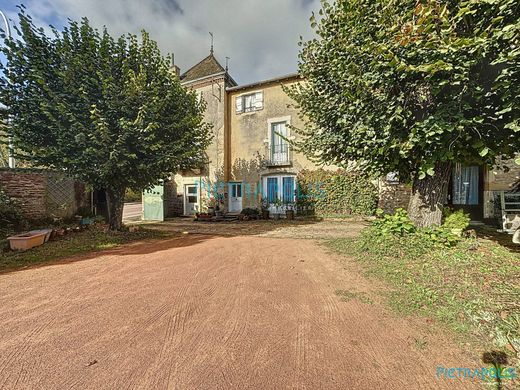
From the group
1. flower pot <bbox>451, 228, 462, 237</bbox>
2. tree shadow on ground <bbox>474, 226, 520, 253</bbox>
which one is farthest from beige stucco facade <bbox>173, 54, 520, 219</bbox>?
flower pot <bbox>451, 228, 462, 237</bbox>

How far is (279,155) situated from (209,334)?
10971mm

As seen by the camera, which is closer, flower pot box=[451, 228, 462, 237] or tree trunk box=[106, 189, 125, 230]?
flower pot box=[451, 228, 462, 237]

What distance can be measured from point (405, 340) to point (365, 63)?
4.65 metres

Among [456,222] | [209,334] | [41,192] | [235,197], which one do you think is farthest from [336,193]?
[41,192]

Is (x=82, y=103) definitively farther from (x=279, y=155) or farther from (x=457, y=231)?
(x=457, y=231)

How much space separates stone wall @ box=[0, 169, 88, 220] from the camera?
7.79 m

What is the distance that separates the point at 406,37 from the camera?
362cm

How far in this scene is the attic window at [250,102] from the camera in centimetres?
1300

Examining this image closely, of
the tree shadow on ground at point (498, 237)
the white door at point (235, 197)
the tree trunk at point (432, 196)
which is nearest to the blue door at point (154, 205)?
the white door at point (235, 197)

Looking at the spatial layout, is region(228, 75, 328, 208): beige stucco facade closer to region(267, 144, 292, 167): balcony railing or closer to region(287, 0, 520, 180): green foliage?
region(267, 144, 292, 167): balcony railing

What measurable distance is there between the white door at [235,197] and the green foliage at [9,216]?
341 inches

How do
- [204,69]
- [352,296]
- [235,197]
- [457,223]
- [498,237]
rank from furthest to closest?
[204,69] < [235,197] < [498,237] < [457,223] < [352,296]

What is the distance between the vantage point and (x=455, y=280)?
3486 millimetres

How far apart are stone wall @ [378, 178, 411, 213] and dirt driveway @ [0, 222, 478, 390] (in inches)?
286
